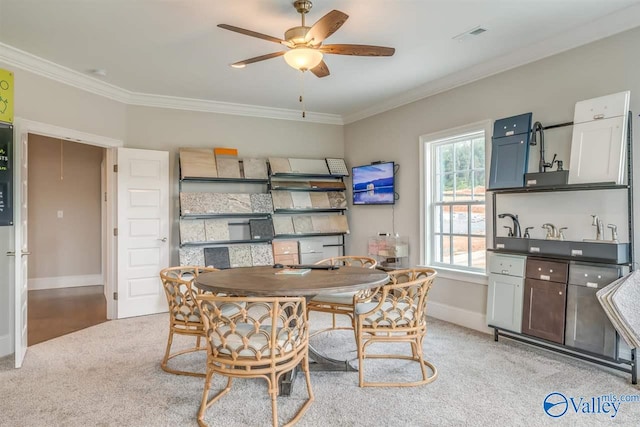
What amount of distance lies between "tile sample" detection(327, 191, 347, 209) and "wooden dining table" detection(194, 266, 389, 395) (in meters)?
2.73

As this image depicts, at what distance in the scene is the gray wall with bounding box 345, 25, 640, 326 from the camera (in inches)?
124

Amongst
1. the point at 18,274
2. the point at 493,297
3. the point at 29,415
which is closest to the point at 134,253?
the point at 18,274

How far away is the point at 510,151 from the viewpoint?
3654 millimetres

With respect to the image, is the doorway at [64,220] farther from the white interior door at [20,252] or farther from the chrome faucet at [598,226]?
the chrome faucet at [598,226]

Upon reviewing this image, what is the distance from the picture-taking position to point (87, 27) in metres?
3.21

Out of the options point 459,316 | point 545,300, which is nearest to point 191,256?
point 459,316

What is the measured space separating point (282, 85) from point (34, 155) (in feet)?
15.3

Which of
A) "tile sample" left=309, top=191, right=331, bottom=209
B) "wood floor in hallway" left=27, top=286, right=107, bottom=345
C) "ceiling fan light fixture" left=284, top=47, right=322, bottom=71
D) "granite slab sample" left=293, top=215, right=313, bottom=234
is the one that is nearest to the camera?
"ceiling fan light fixture" left=284, top=47, right=322, bottom=71

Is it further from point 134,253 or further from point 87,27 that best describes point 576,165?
point 134,253

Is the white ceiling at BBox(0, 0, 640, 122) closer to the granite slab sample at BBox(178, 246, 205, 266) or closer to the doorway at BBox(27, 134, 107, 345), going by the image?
the granite slab sample at BBox(178, 246, 205, 266)

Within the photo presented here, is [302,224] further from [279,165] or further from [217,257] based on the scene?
[217,257]

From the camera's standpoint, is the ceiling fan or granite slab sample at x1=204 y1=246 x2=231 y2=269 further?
granite slab sample at x1=204 y1=246 x2=231 y2=269

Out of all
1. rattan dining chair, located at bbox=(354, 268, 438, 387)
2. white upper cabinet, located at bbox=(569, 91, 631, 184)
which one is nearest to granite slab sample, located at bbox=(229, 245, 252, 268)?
rattan dining chair, located at bbox=(354, 268, 438, 387)

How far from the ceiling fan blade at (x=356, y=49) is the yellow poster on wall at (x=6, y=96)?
2.57 meters
